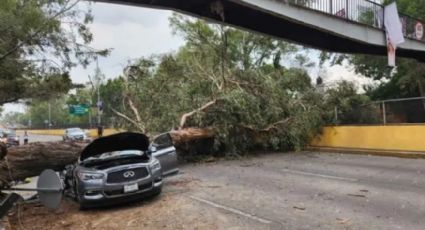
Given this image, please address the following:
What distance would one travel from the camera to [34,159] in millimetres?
10992

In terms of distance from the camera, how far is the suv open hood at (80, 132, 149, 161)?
10.3 meters

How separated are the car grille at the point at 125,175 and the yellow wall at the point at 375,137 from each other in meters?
10.4

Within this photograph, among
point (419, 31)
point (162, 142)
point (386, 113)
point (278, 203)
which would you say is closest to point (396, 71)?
point (419, 31)

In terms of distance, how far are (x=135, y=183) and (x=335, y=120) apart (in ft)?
40.8

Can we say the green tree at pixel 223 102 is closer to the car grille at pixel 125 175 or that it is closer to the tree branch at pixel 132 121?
the tree branch at pixel 132 121

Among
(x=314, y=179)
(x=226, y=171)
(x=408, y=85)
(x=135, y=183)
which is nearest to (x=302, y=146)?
(x=226, y=171)

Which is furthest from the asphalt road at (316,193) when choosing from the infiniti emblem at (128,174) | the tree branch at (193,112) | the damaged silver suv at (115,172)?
the tree branch at (193,112)

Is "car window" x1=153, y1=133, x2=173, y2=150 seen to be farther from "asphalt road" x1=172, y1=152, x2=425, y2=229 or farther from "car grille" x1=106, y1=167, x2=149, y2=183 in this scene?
"car grille" x1=106, y1=167, x2=149, y2=183

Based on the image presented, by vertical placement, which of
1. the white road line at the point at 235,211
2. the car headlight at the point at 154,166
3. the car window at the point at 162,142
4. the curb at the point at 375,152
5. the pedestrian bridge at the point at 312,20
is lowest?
the white road line at the point at 235,211

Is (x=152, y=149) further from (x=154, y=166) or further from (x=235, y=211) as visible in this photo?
(x=235, y=211)

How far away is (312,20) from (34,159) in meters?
9.89

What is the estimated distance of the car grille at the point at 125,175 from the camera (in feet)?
30.8

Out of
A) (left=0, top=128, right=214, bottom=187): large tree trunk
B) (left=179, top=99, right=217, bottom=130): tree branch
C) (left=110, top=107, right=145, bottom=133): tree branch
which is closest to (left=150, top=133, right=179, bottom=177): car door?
(left=0, top=128, right=214, bottom=187): large tree trunk

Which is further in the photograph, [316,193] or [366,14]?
[366,14]
